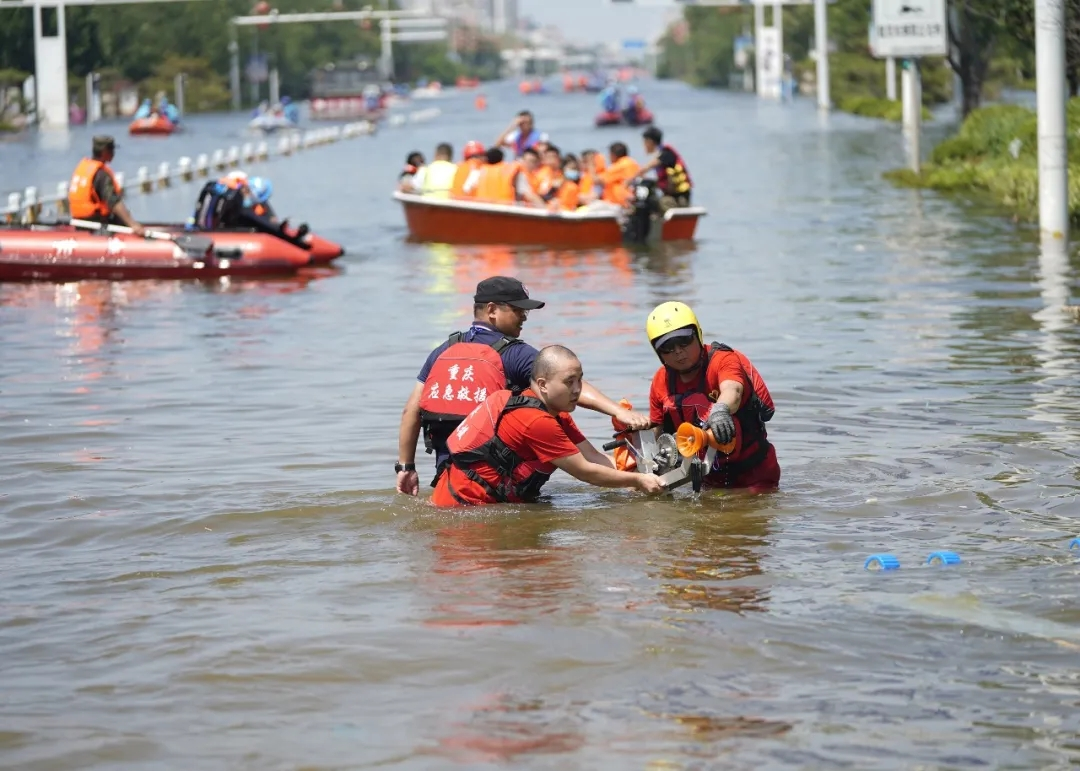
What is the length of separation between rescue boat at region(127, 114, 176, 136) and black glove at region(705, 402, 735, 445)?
71.4 meters

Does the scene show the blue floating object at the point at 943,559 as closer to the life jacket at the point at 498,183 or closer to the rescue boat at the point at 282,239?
the rescue boat at the point at 282,239

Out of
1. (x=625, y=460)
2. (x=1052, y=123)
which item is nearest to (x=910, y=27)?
(x=1052, y=123)

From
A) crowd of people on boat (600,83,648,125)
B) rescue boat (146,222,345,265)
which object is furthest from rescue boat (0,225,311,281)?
crowd of people on boat (600,83,648,125)

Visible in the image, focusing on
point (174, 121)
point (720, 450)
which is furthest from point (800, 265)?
point (174, 121)

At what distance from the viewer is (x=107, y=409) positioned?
13469 millimetres

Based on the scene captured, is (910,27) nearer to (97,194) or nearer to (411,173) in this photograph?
(411,173)

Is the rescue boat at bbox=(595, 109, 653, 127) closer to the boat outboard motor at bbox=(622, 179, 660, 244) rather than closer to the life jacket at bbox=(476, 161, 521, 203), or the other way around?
the life jacket at bbox=(476, 161, 521, 203)

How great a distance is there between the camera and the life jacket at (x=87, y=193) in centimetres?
2177

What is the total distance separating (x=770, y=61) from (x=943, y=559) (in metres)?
101

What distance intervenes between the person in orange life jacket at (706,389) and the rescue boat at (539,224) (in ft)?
51.7

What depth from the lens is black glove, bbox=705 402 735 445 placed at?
27.2 feet

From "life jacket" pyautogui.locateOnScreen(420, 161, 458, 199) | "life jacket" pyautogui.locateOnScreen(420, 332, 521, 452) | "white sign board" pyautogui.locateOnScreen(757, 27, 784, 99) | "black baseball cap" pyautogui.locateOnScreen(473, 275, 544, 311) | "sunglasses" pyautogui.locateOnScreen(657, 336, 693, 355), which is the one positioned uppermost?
"white sign board" pyautogui.locateOnScreen(757, 27, 784, 99)

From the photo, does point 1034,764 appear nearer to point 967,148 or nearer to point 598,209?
point 598,209

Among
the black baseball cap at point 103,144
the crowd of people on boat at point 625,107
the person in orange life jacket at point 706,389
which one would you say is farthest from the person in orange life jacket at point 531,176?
the crowd of people on boat at point 625,107
